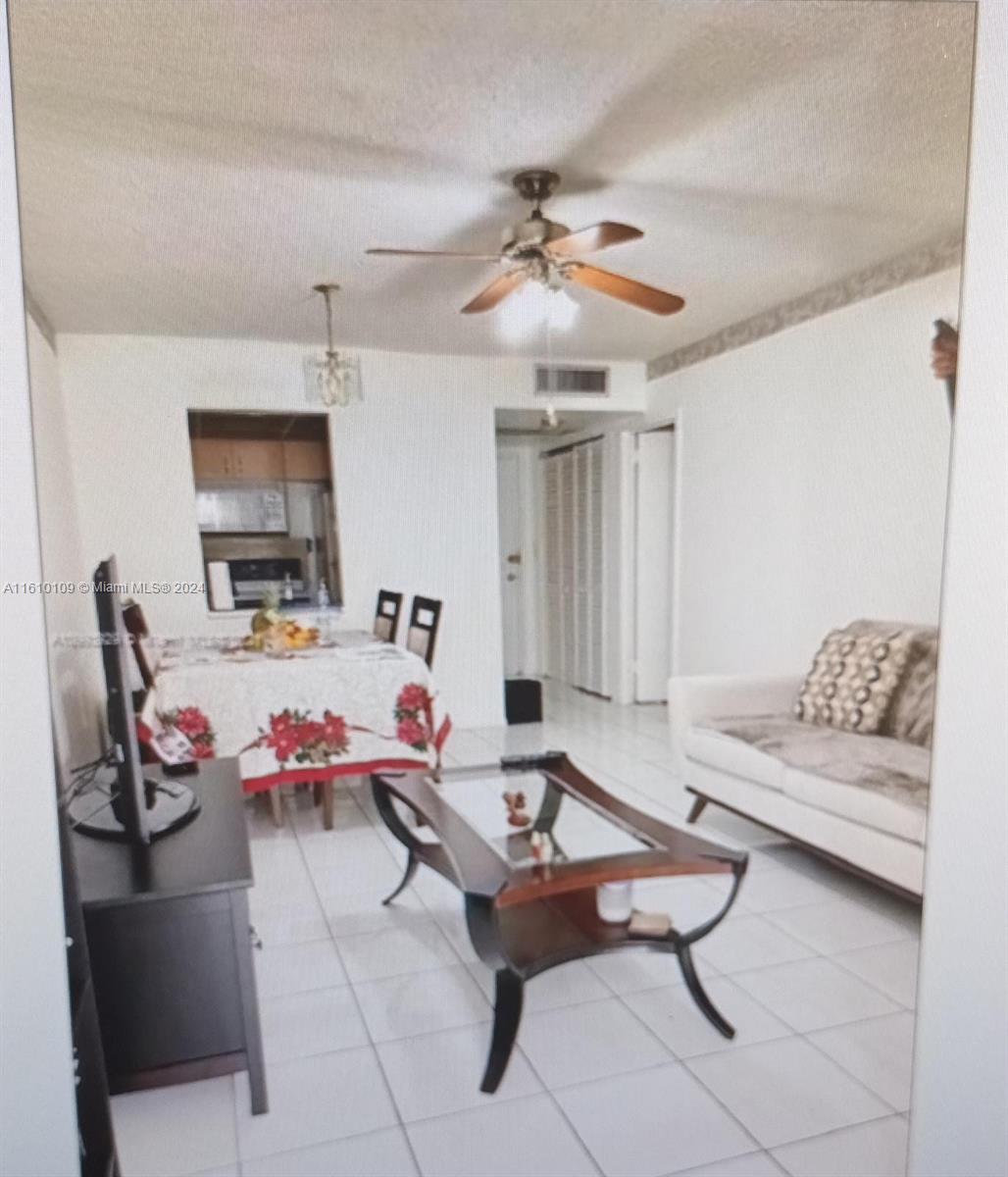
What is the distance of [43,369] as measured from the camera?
80cm

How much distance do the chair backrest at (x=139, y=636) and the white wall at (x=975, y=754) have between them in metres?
1.16

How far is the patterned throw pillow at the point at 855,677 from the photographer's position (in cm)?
121

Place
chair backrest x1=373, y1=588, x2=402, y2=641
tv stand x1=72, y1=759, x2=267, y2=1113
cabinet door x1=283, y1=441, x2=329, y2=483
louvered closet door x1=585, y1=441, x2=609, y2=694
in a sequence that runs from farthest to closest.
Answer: louvered closet door x1=585, y1=441, x2=609, y2=694 → chair backrest x1=373, y1=588, x2=402, y2=641 → cabinet door x1=283, y1=441, x2=329, y2=483 → tv stand x1=72, y1=759, x2=267, y2=1113

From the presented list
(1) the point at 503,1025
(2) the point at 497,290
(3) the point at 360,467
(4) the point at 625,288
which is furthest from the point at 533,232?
(1) the point at 503,1025

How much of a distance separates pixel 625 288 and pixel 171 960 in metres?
1.91

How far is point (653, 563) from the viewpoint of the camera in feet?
8.96

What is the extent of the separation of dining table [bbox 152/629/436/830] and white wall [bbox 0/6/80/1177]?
4.14ft

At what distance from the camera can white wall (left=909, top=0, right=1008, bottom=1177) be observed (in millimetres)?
786

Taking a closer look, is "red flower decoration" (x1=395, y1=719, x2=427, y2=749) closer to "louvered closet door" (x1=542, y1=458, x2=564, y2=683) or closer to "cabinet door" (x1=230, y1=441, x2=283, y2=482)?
"louvered closet door" (x1=542, y1=458, x2=564, y2=683)

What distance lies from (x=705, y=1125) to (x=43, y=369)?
157 centimetres

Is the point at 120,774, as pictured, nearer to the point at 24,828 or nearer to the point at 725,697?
the point at 24,828

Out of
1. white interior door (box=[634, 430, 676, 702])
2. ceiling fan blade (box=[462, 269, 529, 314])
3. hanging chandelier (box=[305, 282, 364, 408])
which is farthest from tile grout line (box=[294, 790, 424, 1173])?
ceiling fan blade (box=[462, 269, 529, 314])

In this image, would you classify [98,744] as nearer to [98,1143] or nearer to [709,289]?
[98,1143]

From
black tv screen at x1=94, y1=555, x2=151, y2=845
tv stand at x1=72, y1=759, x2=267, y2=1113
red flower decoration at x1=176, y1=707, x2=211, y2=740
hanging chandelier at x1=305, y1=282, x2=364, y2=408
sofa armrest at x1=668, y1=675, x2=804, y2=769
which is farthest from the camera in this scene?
sofa armrest at x1=668, y1=675, x2=804, y2=769
